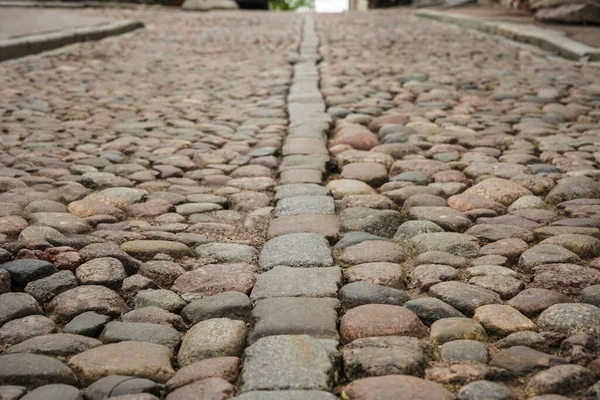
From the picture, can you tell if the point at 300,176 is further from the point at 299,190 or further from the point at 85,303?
the point at 85,303

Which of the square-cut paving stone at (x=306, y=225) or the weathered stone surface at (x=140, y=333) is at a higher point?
the weathered stone surface at (x=140, y=333)

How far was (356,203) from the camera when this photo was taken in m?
2.71

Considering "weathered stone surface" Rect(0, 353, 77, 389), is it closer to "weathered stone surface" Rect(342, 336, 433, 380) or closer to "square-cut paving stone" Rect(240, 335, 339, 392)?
"square-cut paving stone" Rect(240, 335, 339, 392)

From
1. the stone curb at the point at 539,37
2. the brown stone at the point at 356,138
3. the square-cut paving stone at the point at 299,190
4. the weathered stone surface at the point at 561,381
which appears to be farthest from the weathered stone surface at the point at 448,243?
the stone curb at the point at 539,37

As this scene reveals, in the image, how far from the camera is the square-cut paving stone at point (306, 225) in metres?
2.41

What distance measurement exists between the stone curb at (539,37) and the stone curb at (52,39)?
18.6 feet

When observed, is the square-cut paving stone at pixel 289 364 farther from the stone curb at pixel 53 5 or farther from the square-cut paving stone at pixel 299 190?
the stone curb at pixel 53 5

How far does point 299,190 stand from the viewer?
9.46 feet

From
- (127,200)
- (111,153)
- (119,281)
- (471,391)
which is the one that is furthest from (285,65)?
(471,391)

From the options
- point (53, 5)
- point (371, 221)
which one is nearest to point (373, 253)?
point (371, 221)

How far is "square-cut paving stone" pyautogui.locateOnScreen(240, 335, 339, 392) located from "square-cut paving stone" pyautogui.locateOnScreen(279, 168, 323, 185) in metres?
1.45

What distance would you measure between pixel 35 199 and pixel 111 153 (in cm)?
85

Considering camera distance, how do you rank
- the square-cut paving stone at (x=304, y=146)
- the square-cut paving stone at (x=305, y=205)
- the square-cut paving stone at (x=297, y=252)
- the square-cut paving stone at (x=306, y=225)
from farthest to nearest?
the square-cut paving stone at (x=304, y=146), the square-cut paving stone at (x=305, y=205), the square-cut paving stone at (x=306, y=225), the square-cut paving stone at (x=297, y=252)

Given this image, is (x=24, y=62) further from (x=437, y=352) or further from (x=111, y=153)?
(x=437, y=352)
